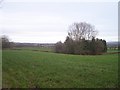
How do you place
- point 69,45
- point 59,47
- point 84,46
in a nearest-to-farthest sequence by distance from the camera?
point 84,46, point 69,45, point 59,47

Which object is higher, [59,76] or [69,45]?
[69,45]

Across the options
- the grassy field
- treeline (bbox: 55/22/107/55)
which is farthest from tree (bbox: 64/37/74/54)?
the grassy field

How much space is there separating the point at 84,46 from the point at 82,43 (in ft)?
4.68

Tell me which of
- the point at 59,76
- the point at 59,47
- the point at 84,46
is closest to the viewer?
the point at 59,76

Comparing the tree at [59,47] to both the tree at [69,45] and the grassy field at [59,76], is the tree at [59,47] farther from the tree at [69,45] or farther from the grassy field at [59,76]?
the grassy field at [59,76]

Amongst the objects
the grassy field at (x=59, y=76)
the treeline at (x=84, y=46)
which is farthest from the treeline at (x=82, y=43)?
the grassy field at (x=59, y=76)

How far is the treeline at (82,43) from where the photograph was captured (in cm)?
6600

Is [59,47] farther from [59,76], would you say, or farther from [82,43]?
[59,76]

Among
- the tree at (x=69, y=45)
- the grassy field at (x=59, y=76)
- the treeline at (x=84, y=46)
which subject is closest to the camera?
the grassy field at (x=59, y=76)

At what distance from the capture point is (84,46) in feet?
218

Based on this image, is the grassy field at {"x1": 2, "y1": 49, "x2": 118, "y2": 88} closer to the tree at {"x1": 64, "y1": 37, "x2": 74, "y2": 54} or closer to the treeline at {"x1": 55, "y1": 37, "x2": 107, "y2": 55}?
the treeline at {"x1": 55, "y1": 37, "x2": 107, "y2": 55}

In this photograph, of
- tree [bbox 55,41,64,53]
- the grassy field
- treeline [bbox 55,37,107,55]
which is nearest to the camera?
the grassy field

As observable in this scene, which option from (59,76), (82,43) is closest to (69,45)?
(82,43)

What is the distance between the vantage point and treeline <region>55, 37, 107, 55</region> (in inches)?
2584
